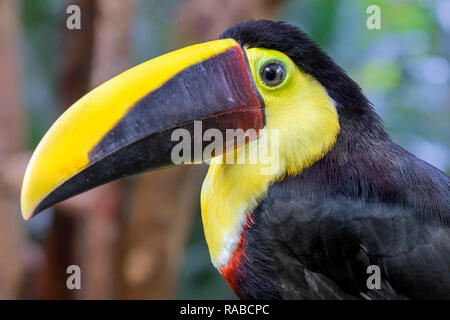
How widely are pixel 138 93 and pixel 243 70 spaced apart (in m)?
Result: 0.27

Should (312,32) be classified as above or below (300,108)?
above

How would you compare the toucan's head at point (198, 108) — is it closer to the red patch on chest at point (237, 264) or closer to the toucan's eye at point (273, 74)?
the toucan's eye at point (273, 74)

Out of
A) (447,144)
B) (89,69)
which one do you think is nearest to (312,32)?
(447,144)

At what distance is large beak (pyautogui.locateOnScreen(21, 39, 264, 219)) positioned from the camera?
1.43 m

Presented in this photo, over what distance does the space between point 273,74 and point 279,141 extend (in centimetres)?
17

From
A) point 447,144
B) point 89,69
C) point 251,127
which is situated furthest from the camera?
point 447,144

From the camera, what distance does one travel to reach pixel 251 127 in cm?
152

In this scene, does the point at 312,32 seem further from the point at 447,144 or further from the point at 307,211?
the point at 307,211

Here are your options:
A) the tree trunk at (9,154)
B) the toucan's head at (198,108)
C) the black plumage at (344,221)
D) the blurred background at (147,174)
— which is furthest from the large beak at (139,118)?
the tree trunk at (9,154)

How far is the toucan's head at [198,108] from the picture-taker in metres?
1.44

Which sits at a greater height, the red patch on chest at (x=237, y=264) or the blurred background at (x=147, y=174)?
the blurred background at (x=147, y=174)

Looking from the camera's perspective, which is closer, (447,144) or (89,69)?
(89,69)

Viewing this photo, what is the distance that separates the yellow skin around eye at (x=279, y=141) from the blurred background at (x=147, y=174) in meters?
1.03
